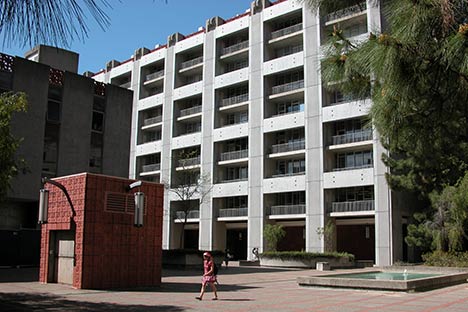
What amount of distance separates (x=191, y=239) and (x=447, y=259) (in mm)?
31187

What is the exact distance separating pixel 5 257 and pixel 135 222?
12.0 meters

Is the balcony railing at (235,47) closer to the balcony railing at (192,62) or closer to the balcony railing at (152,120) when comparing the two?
the balcony railing at (192,62)

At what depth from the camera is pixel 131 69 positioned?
213 feet

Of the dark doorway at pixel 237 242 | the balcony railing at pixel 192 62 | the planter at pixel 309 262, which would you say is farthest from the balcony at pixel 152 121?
the planter at pixel 309 262

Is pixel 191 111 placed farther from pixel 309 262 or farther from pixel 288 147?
pixel 309 262

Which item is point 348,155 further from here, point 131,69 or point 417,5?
point 417,5

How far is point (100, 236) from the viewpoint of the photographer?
18.3 meters

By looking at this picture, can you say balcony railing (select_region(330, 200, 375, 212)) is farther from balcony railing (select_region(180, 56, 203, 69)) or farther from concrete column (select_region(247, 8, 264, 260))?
balcony railing (select_region(180, 56, 203, 69))

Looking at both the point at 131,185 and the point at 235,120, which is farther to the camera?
the point at 235,120

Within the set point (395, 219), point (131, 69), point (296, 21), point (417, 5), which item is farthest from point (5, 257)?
point (131, 69)

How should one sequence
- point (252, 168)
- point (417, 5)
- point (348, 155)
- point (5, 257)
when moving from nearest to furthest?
point (417, 5)
point (5, 257)
point (348, 155)
point (252, 168)

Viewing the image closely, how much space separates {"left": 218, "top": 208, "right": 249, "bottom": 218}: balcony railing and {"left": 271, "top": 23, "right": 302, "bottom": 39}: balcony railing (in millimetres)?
17462

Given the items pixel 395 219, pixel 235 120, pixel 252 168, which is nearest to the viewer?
pixel 395 219

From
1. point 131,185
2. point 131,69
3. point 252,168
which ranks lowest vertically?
point 131,185
